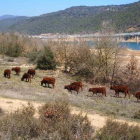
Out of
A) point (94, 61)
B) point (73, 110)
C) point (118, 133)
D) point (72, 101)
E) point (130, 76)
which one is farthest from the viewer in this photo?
point (94, 61)

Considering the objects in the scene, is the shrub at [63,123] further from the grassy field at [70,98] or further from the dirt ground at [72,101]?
the grassy field at [70,98]

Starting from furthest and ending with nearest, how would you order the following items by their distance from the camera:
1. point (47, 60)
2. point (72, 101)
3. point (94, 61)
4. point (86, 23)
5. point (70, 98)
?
point (86, 23), point (47, 60), point (94, 61), point (70, 98), point (72, 101)

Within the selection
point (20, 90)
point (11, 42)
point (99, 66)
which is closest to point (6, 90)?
point (20, 90)

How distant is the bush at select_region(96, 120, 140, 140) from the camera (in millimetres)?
8352

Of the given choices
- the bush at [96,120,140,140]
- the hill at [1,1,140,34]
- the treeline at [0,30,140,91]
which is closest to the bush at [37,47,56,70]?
the treeline at [0,30,140,91]

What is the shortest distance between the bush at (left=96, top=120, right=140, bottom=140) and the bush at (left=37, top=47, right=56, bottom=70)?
85.8 feet

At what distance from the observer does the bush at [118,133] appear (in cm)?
835

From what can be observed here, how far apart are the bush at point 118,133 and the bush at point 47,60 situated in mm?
26137

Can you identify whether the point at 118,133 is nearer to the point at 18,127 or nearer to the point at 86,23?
the point at 18,127

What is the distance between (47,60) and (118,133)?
88.1ft

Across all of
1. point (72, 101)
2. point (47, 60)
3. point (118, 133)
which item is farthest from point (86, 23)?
point (118, 133)

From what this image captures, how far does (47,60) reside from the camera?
1378 inches

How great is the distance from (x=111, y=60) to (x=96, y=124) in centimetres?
1930

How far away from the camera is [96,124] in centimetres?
1180
